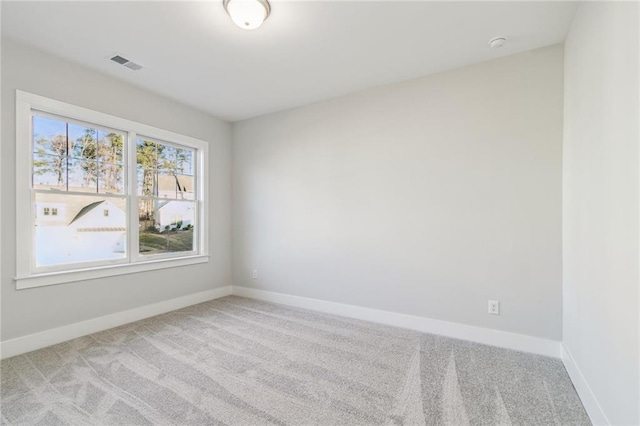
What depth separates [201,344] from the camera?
2.67m

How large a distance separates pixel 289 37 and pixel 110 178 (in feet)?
8.33

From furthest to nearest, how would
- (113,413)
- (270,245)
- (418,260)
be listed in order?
(270,245) → (418,260) → (113,413)

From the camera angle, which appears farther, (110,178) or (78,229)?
(110,178)

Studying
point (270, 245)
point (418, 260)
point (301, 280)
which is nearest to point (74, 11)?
point (270, 245)

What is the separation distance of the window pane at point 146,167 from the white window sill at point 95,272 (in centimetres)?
90

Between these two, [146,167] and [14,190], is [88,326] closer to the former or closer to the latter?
[14,190]

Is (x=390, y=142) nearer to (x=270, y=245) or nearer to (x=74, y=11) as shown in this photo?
(x=270, y=245)

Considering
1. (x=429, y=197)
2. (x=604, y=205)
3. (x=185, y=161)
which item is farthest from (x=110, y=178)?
(x=604, y=205)

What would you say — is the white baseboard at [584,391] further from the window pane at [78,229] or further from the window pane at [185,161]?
the window pane at [185,161]

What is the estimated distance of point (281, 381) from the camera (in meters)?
2.07

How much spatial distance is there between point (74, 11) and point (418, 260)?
3682mm

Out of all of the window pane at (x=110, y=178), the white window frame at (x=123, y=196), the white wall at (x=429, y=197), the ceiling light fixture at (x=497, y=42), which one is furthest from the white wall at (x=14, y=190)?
the ceiling light fixture at (x=497, y=42)

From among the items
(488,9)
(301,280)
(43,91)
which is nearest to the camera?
(488,9)

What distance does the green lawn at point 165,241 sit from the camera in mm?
3541
